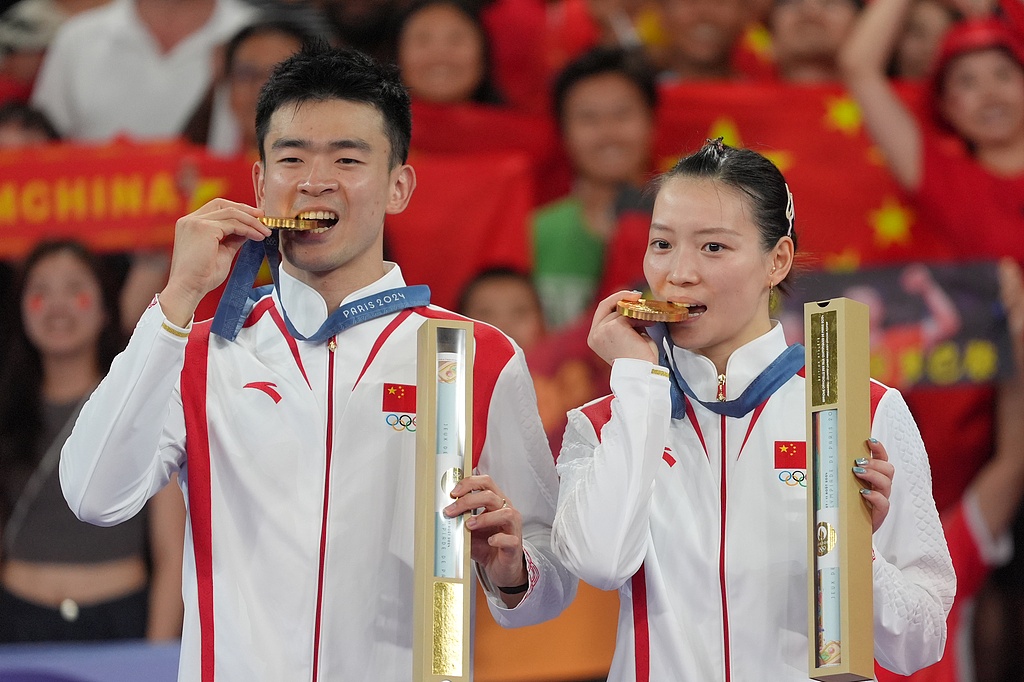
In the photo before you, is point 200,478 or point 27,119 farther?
point 27,119

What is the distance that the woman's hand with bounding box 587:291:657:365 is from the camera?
2.86m

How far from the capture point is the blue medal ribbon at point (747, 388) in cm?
295

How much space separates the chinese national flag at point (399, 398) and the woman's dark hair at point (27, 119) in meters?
3.63

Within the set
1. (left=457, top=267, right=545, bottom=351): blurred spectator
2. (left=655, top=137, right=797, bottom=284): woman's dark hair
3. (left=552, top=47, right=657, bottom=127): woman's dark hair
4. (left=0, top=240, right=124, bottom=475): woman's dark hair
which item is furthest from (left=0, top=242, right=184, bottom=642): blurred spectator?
(left=655, top=137, right=797, bottom=284): woman's dark hair

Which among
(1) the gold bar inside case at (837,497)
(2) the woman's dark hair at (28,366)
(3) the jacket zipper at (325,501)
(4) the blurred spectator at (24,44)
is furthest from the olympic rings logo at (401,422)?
Answer: (4) the blurred spectator at (24,44)

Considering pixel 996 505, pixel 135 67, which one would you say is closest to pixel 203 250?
pixel 135 67

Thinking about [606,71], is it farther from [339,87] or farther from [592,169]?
[339,87]

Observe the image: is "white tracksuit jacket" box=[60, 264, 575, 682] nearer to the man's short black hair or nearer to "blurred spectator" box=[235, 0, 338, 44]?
the man's short black hair

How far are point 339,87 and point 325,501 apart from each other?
918 mm

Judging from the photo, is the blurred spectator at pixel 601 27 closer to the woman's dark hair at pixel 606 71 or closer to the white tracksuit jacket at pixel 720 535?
the woman's dark hair at pixel 606 71

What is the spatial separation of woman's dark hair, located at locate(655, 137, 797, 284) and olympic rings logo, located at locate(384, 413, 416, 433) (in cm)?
76

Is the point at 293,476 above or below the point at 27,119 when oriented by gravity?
below

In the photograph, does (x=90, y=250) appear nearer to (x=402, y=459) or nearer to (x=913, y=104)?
(x=402, y=459)

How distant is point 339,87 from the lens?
312 centimetres
